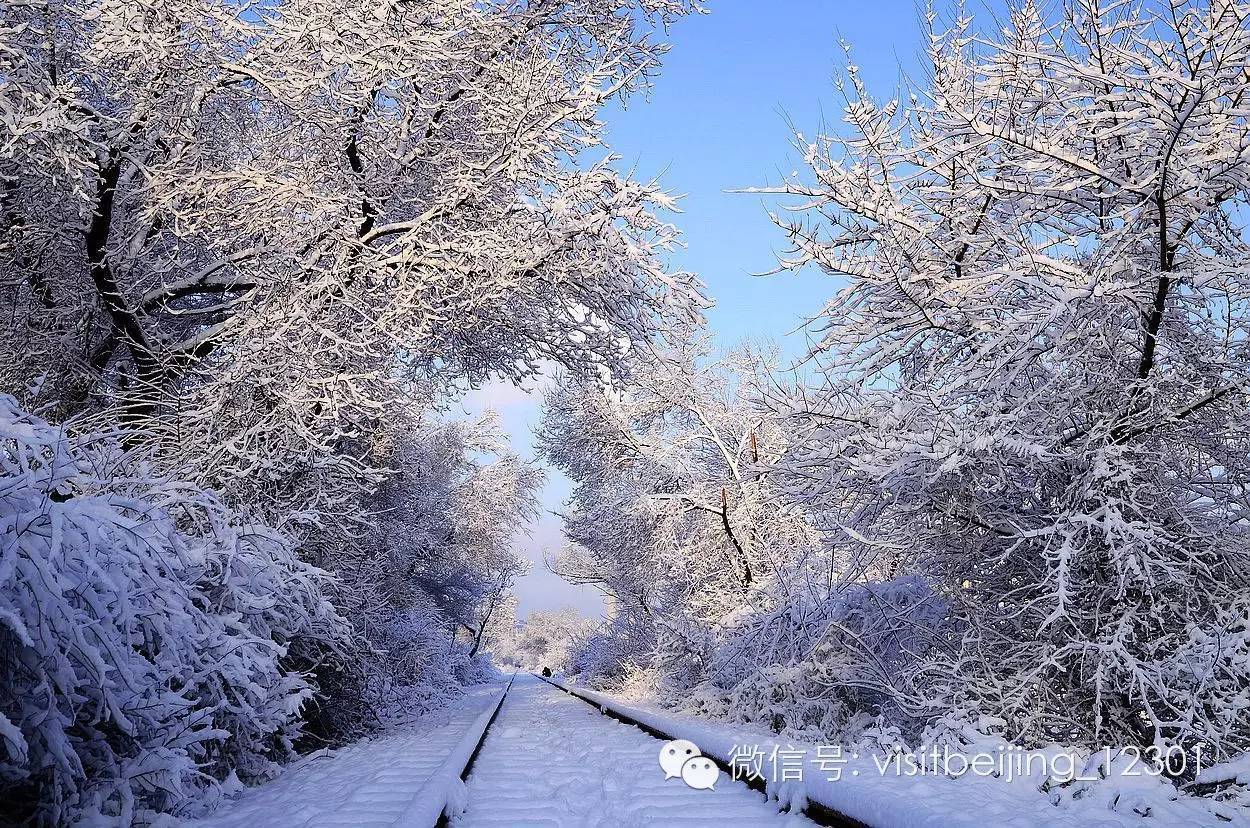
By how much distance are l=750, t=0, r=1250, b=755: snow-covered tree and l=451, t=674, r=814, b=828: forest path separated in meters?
2.52

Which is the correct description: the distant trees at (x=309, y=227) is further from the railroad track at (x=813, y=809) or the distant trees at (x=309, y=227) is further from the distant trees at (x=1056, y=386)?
the railroad track at (x=813, y=809)

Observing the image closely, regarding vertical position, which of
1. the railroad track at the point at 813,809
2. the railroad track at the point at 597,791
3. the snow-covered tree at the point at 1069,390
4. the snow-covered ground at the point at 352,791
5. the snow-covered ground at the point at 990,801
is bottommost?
the snow-covered ground at the point at 352,791

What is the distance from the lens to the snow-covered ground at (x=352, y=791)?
173 inches

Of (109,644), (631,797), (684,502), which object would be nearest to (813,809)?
(631,797)

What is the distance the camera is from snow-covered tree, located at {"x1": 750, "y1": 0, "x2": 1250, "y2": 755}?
534 centimetres

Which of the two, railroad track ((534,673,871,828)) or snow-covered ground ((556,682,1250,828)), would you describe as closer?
snow-covered ground ((556,682,1250,828))

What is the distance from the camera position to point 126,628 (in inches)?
157

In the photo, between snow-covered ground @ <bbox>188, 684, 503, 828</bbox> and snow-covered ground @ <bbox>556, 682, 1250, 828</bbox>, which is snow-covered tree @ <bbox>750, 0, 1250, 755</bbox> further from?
snow-covered ground @ <bbox>188, 684, 503, 828</bbox>

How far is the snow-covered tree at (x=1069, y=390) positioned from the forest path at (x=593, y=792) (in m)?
2.52

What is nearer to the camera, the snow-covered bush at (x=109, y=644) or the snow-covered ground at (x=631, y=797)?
the snow-covered bush at (x=109, y=644)

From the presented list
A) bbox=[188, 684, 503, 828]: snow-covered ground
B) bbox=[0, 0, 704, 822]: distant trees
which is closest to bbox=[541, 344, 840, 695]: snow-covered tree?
bbox=[0, 0, 704, 822]: distant trees

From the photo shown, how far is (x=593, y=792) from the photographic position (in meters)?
5.20

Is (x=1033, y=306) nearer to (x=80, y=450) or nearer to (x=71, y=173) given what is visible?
(x=80, y=450)

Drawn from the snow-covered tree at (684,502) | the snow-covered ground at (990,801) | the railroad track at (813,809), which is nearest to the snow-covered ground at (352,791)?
the railroad track at (813,809)
